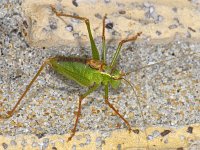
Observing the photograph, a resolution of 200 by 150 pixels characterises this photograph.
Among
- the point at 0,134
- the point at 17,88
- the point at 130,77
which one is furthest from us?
the point at 130,77

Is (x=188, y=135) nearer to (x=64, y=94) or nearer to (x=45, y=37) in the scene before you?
(x=64, y=94)

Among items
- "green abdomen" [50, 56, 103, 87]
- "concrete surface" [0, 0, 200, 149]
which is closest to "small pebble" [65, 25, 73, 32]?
"concrete surface" [0, 0, 200, 149]

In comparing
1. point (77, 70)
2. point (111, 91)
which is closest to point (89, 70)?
point (77, 70)

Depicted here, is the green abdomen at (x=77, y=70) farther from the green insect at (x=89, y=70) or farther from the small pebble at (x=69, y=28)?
the small pebble at (x=69, y=28)

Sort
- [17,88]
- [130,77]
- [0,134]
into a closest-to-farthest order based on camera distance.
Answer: [0,134] < [17,88] < [130,77]

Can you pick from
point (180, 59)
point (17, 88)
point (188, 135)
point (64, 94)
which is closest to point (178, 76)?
point (180, 59)

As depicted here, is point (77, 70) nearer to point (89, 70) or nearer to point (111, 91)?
point (89, 70)
